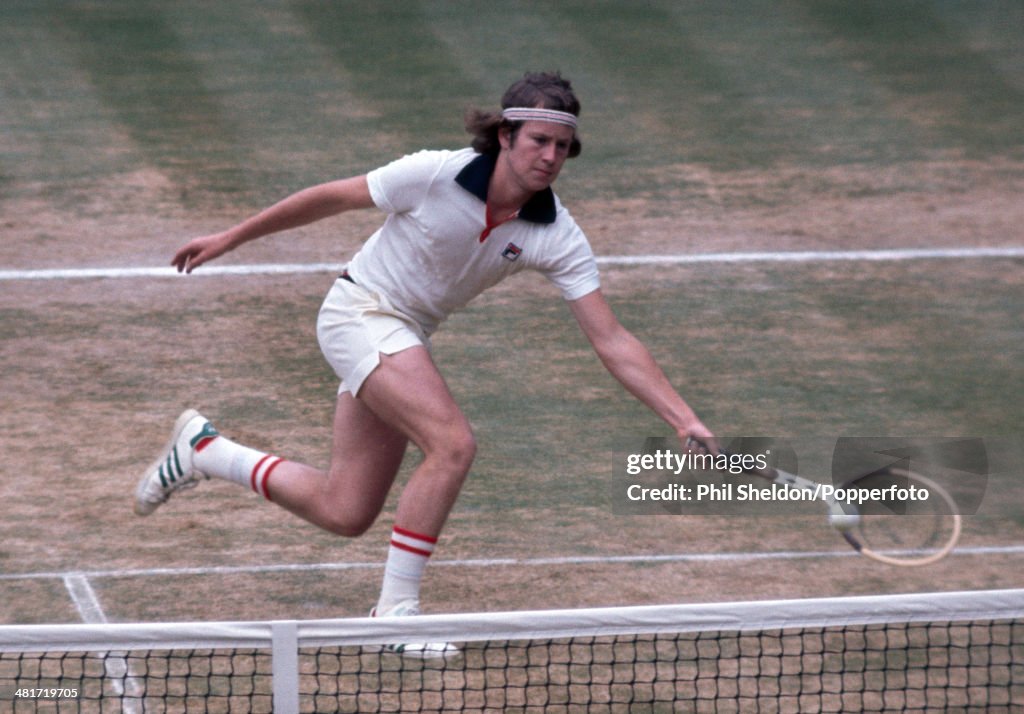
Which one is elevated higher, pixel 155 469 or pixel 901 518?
pixel 155 469

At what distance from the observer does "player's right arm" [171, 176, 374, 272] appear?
620 cm

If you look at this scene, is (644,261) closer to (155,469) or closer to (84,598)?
(155,469)

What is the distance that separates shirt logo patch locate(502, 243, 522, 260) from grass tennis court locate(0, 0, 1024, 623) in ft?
4.88

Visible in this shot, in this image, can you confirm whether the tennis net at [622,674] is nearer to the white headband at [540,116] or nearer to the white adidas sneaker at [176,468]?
the white adidas sneaker at [176,468]

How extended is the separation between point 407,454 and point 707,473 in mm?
1514

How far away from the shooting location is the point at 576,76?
13477 mm

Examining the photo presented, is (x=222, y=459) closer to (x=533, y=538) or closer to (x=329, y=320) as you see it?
(x=329, y=320)

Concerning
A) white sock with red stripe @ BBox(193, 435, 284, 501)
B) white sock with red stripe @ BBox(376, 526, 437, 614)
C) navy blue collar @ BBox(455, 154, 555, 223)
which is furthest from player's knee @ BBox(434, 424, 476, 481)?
white sock with red stripe @ BBox(193, 435, 284, 501)

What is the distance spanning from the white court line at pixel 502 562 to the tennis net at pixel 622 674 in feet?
2.20

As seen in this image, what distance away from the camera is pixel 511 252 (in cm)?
617

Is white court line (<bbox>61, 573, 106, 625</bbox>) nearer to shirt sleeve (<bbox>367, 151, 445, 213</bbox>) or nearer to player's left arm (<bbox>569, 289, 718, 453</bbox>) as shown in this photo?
shirt sleeve (<bbox>367, 151, 445, 213</bbox>)

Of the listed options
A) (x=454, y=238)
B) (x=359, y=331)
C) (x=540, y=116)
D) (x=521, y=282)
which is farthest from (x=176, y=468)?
(x=521, y=282)

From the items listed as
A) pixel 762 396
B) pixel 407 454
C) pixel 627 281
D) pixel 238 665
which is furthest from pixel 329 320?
pixel 627 281

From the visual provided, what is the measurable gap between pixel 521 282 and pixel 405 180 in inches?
179
